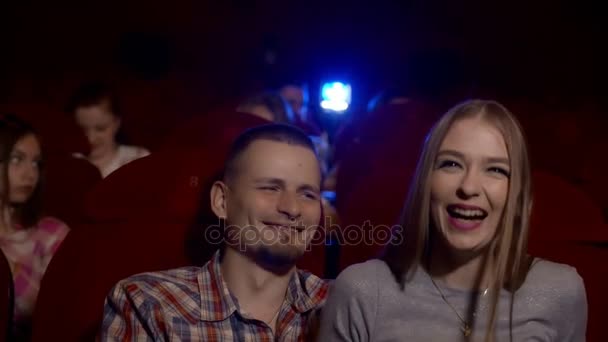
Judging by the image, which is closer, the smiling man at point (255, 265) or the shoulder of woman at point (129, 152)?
the smiling man at point (255, 265)

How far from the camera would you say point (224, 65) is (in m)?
4.82

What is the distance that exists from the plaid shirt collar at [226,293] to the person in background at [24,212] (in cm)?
57

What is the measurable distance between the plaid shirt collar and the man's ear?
7 cm

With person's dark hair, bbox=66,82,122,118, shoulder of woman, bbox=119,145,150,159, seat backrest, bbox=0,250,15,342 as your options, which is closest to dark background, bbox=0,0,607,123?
person's dark hair, bbox=66,82,122,118

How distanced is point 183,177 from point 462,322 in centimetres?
56

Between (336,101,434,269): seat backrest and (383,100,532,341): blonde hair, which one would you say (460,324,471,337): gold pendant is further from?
(336,101,434,269): seat backrest

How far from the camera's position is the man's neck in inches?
50.7

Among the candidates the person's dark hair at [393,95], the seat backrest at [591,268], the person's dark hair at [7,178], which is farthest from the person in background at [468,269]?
the person's dark hair at [393,95]

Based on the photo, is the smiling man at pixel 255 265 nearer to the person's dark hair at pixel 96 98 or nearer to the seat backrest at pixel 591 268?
the seat backrest at pixel 591 268

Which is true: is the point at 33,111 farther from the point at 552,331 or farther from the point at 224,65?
the point at 224,65

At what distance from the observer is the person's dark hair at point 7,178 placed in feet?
6.00

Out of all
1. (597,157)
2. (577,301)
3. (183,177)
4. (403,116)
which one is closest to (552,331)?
(577,301)

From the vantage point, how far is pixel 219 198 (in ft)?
4.36

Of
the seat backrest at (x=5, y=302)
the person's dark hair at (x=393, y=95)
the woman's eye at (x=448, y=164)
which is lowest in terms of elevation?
the seat backrest at (x=5, y=302)
